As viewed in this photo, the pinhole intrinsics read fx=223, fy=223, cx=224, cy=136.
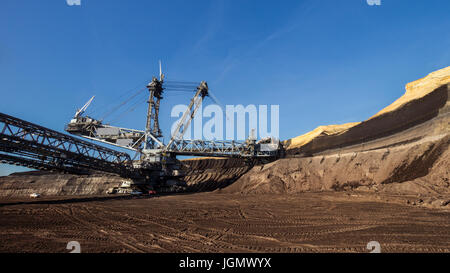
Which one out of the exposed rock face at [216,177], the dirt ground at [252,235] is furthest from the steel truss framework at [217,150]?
the dirt ground at [252,235]

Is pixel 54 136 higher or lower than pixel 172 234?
higher

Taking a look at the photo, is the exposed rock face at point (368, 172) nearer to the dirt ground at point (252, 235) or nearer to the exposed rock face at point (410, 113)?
the exposed rock face at point (410, 113)

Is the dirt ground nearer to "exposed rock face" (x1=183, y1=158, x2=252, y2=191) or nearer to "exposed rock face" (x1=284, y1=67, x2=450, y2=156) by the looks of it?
"exposed rock face" (x1=284, y1=67, x2=450, y2=156)

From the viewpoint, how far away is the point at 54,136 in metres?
20.4

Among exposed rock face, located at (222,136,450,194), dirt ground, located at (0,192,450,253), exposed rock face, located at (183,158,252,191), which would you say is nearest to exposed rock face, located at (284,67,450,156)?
exposed rock face, located at (222,136,450,194)

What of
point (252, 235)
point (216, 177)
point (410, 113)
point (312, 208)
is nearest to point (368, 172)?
point (410, 113)

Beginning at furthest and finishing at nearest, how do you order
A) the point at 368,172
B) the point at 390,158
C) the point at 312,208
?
the point at 368,172, the point at 390,158, the point at 312,208

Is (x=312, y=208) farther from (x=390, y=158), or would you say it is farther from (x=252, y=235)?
(x=390, y=158)

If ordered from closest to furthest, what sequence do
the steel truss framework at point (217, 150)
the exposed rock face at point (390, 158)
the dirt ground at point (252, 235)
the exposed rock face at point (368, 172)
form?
the dirt ground at point (252, 235) → the exposed rock face at point (368, 172) → the exposed rock face at point (390, 158) → the steel truss framework at point (217, 150)

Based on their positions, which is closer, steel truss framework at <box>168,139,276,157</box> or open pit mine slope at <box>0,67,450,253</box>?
open pit mine slope at <box>0,67,450,253</box>

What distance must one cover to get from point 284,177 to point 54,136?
23.0 m
